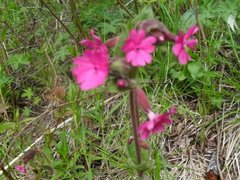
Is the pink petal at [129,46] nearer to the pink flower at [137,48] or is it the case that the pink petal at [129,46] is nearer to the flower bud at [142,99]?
the pink flower at [137,48]

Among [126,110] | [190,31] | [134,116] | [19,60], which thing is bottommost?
[126,110]

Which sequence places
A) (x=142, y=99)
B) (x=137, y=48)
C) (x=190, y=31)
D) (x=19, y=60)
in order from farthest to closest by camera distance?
(x=19, y=60) → (x=142, y=99) → (x=190, y=31) → (x=137, y=48)

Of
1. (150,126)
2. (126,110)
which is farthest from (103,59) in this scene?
(126,110)

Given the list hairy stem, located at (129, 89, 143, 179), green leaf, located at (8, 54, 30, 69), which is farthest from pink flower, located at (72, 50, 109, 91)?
green leaf, located at (8, 54, 30, 69)

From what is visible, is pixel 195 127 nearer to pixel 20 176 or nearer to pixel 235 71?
pixel 235 71

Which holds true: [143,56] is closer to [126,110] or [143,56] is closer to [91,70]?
[91,70]

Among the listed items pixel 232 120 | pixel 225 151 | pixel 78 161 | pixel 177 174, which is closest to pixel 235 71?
pixel 232 120

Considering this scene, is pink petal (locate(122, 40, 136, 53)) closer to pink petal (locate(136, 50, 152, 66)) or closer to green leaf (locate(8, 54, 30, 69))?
pink petal (locate(136, 50, 152, 66))
